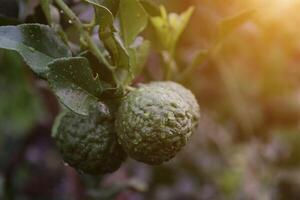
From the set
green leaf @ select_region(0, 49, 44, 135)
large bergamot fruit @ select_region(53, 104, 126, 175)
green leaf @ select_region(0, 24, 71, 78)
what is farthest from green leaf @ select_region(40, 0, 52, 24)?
green leaf @ select_region(0, 49, 44, 135)

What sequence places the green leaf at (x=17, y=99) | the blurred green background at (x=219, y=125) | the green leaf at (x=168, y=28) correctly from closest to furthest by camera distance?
the green leaf at (x=168, y=28), the blurred green background at (x=219, y=125), the green leaf at (x=17, y=99)

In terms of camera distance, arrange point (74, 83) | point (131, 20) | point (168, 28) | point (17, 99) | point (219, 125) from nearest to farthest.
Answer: point (74, 83) < point (131, 20) < point (168, 28) < point (17, 99) < point (219, 125)

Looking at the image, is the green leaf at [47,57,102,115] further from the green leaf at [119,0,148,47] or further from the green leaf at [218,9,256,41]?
the green leaf at [218,9,256,41]

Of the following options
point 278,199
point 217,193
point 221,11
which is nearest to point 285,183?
point 278,199

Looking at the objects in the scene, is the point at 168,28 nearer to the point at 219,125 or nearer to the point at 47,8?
the point at 47,8

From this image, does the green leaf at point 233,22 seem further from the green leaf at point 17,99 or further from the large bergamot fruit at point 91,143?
the green leaf at point 17,99

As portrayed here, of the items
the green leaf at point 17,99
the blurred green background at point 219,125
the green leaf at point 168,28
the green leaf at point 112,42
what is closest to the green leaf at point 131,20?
the green leaf at point 112,42

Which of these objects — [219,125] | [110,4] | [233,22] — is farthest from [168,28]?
[219,125]
